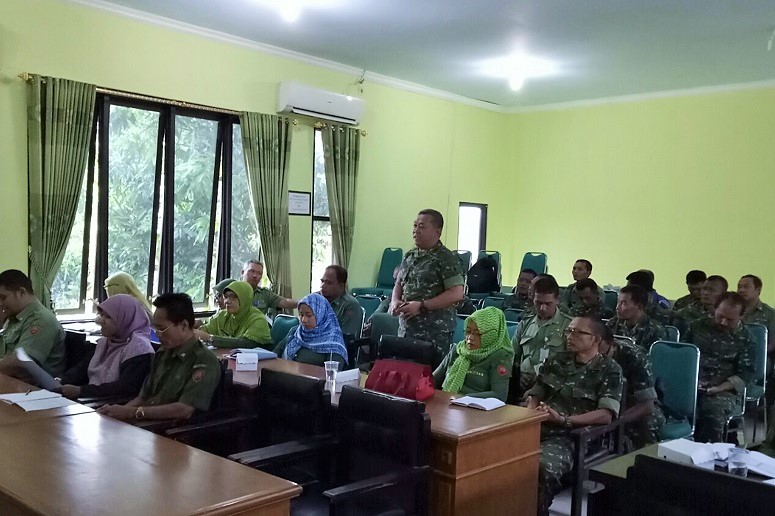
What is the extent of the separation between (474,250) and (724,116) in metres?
3.68

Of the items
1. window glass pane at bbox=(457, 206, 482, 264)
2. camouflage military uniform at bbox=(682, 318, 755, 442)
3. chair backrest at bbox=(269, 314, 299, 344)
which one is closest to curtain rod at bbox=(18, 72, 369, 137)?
chair backrest at bbox=(269, 314, 299, 344)

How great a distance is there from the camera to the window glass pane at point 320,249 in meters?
8.04

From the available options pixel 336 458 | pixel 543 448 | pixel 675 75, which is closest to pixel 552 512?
pixel 543 448

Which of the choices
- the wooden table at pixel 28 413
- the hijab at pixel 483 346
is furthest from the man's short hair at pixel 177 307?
the hijab at pixel 483 346

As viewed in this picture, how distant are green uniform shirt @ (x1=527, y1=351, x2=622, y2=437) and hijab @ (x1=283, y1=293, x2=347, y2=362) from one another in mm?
1332

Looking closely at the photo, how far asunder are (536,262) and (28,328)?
22.1ft

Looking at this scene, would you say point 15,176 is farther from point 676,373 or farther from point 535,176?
point 535,176

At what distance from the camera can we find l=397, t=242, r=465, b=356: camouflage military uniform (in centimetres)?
426

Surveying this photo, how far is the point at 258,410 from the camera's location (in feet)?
10.4

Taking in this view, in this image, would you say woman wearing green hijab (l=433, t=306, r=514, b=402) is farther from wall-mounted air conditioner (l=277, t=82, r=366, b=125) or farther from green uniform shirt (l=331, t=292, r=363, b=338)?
wall-mounted air conditioner (l=277, t=82, r=366, b=125)

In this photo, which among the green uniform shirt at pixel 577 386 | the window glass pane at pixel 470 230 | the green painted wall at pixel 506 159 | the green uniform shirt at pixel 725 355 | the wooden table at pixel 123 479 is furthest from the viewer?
the window glass pane at pixel 470 230

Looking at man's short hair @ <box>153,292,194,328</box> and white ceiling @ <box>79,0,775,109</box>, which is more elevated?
white ceiling @ <box>79,0,775,109</box>

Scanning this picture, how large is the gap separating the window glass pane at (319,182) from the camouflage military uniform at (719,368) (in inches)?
173

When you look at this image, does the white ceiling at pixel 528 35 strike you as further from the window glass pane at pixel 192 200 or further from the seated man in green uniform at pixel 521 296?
the seated man in green uniform at pixel 521 296
